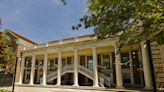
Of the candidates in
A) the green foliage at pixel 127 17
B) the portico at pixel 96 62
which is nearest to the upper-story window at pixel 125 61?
the portico at pixel 96 62

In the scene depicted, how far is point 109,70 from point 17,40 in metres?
19.8

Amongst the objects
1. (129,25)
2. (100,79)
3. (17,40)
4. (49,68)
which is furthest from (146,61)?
(17,40)

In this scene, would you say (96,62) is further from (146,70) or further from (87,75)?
(146,70)

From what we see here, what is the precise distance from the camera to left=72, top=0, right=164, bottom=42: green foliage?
732 centimetres

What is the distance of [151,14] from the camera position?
25.0 feet

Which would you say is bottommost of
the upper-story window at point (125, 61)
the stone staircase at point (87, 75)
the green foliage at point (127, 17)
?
the stone staircase at point (87, 75)

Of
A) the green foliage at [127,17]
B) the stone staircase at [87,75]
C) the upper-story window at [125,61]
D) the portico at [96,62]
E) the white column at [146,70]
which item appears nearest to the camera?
the green foliage at [127,17]

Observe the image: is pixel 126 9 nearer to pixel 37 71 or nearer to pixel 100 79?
pixel 100 79

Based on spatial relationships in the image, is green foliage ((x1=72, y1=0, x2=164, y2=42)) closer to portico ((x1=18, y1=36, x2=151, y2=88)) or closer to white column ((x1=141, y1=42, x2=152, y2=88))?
white column ((x1=141, y1=42, x2=152, y2=88))

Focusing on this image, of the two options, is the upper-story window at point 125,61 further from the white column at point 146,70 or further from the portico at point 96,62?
the white column at point 146,70

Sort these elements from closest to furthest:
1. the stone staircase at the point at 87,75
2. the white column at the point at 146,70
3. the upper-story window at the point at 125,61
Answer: the white column at the point at 146,70 < the stone staircase at the point at 87,75 < the upper-story window at the point at 125,61

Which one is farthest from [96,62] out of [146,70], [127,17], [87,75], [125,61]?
[127,17]

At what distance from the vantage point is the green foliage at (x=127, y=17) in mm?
7320

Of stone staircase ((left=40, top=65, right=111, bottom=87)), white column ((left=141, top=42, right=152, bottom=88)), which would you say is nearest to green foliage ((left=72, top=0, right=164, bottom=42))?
white column ((left=141, top=42, right=152, bottom=88))
